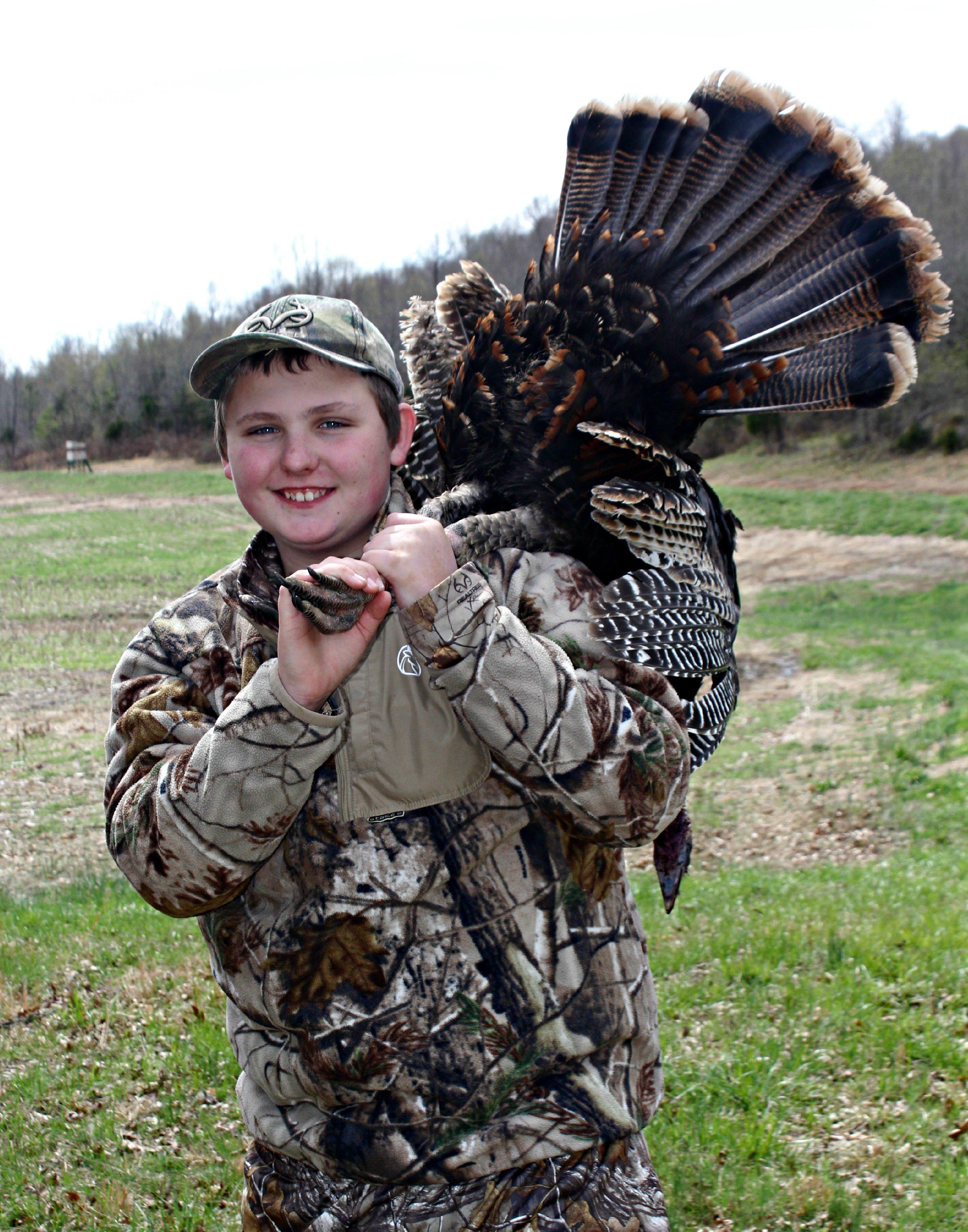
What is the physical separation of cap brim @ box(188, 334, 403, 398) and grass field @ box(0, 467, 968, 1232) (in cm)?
278

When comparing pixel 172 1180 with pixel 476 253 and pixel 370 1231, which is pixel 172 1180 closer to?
pixel 370 1231

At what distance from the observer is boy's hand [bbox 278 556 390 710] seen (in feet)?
4.99

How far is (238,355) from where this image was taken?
1.74 meters

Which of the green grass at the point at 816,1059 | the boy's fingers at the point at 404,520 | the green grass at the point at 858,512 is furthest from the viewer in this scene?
the green grass at the point at 858,512

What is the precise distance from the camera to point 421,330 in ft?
11.2

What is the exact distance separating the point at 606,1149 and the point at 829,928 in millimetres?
3964

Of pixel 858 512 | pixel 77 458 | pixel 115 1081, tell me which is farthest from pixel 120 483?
pixel 115 1081

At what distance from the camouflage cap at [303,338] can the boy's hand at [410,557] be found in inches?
12.3

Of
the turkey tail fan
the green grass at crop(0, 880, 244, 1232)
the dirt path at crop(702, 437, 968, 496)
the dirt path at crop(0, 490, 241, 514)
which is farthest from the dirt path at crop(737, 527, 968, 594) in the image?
the turkey tail fan

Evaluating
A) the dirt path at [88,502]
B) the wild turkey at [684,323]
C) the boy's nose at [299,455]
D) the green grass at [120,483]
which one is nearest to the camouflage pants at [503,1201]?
the wild turkey at [684,323]

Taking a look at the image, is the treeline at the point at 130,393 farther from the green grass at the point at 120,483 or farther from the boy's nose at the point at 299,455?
the boy's nose at the point at 299,455

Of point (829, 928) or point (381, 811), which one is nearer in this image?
point (381, 811)

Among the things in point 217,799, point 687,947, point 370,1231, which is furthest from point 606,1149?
point 687,947

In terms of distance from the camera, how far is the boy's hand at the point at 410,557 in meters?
1.57
